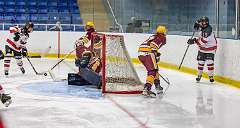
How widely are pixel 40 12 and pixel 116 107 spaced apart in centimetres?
1264

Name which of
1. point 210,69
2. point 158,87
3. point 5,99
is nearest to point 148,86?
point 158,87

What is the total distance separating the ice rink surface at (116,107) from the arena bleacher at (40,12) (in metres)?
7.40

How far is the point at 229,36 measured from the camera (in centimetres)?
778

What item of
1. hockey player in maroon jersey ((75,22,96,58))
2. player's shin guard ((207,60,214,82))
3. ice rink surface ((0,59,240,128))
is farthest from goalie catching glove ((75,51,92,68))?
player's shin guard ((207,60,214,82))

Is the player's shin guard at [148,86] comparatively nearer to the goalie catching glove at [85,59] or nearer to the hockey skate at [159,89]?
the hockey skate at [159,89]

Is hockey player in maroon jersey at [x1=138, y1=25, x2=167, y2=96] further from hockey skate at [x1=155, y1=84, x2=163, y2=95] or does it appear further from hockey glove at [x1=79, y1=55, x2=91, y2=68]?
hockey glove at [x1=79, y1=55, x2=91, y2=68]

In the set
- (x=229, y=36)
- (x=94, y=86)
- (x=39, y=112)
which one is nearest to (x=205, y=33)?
(x=229, y=36)

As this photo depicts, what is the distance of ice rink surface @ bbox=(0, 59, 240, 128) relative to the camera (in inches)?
169

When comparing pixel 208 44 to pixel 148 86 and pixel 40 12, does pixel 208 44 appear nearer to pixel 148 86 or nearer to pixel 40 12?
pixel 148 86

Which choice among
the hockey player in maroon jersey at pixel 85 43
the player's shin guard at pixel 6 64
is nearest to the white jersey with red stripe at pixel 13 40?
the player's shin guard at pixel 6 64

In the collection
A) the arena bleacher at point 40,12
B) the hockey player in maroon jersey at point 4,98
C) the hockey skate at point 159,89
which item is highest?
the arena bleacher at point 40,12

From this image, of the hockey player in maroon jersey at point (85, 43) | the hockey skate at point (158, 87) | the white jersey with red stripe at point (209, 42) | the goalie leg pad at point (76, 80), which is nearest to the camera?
the hockey skate at point (158, 87)

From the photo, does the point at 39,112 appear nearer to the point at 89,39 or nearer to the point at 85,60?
the point at 85,60

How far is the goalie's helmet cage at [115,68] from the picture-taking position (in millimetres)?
6504
